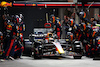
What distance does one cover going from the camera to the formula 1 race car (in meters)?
11.8

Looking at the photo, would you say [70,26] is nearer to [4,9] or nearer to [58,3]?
[58,3]

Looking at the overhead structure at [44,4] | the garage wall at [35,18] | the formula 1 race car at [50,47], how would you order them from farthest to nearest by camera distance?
the garage wall at [35,18]
the overhead structure at [44,4]
the formula 1 race car at [50,47]

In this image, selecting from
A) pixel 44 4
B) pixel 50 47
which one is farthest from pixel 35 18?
pixel 50 47

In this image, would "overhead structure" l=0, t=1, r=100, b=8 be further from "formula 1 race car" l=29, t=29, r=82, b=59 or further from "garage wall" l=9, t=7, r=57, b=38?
"garage wall" l=9, t=7, r=57, b=38

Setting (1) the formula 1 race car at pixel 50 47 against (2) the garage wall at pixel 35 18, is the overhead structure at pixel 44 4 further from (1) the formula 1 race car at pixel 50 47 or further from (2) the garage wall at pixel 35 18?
(2) the garage wall at pixel 35 18

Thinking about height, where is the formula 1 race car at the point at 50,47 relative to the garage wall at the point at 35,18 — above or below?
below

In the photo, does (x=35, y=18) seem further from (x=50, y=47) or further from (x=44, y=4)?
(x=50, y=47)

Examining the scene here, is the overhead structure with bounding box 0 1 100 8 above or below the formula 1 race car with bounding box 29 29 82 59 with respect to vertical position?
above

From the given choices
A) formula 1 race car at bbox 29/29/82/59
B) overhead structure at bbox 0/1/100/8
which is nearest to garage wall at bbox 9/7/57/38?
overhead structure at bbox 0/1/100/8

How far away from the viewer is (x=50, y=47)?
39.3 ft

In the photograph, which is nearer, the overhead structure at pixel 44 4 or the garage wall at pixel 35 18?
the overhead structure at pixel 44 4

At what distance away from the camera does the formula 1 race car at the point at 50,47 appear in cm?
1178

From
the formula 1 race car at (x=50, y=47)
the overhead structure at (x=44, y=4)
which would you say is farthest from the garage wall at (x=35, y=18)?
the formula 1 race car at (x=50, y=47)

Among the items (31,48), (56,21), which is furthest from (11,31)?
(56,21)
